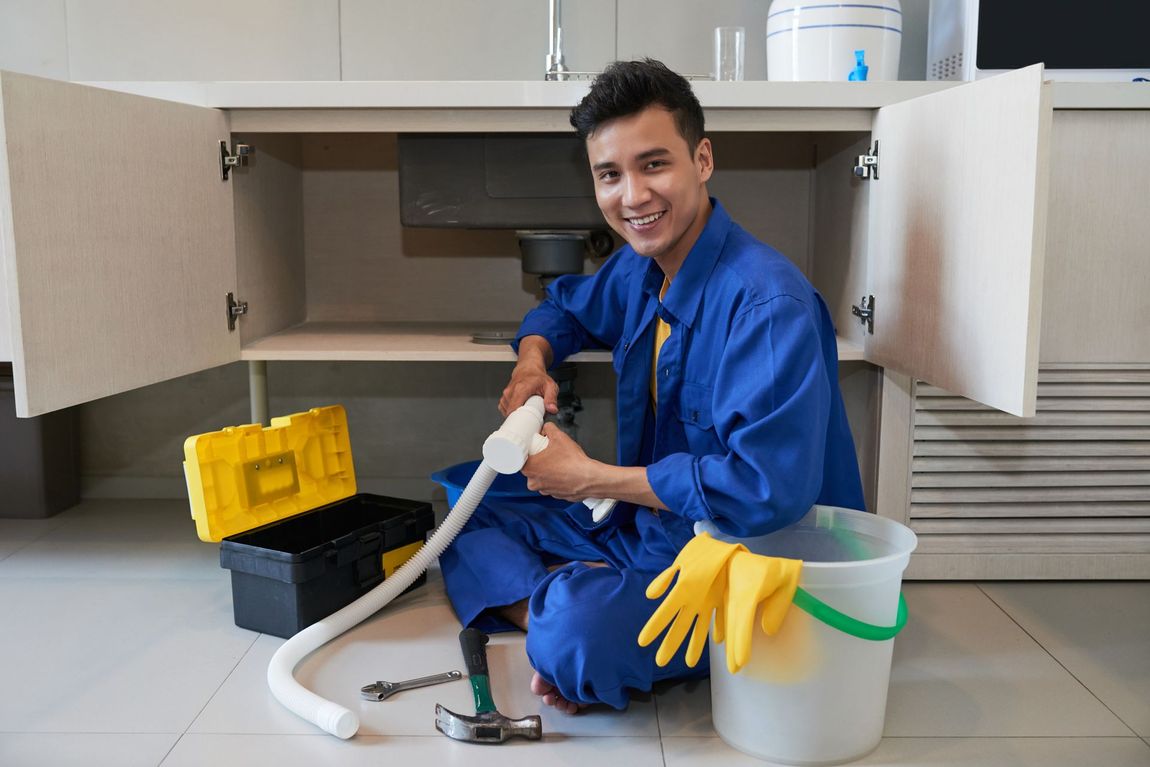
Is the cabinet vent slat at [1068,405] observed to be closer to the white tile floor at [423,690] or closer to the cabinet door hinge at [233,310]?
the white tile floor at [423,690]

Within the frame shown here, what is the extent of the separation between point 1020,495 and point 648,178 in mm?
859

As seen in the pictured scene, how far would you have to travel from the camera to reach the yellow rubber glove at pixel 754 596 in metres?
0.97

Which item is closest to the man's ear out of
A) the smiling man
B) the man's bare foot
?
the smiling man

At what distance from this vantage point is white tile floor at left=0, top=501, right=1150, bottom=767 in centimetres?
110

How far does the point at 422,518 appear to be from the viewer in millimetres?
1589

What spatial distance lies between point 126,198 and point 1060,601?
1.49 metres

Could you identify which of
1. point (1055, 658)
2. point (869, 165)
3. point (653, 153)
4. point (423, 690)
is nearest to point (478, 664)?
point (423, 690)

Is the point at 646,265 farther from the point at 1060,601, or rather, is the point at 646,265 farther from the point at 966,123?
the point at 1060,601

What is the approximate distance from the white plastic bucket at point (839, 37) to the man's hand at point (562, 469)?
841 mm

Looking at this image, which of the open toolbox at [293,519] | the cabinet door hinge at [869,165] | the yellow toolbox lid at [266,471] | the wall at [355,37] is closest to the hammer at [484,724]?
the open toolbox at [293,519]

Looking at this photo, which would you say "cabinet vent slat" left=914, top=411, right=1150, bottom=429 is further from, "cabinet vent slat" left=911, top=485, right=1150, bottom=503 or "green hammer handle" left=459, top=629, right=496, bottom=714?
"green hammer handle" left=459, top=629, right=496, bottom=714

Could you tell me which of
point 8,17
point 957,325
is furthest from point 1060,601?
point 8,17

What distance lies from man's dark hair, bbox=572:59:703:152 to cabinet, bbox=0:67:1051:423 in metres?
0.24

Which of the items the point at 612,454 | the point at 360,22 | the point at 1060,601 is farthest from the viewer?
the point at 612,454
